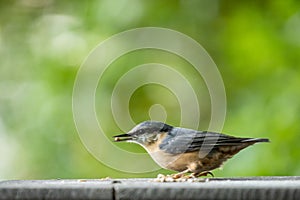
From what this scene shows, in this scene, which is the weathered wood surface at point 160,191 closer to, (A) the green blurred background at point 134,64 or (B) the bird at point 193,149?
(B) the bird at point 193,149

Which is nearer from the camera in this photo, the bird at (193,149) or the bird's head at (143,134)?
the bird at (193,149)

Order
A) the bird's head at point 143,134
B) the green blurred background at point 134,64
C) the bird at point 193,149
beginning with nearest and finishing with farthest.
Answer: the bird at point 193,149 → the bird's head at point 143,134 → the green blurred background at point 134,64

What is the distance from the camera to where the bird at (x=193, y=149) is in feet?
8.67

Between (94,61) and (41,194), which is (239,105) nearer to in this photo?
(94,61)

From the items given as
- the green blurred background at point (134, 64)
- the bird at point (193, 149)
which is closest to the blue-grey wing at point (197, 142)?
the bird at point (193, 149)

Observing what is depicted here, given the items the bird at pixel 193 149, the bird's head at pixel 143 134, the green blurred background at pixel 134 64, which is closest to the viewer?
the bird at pixel 193 149

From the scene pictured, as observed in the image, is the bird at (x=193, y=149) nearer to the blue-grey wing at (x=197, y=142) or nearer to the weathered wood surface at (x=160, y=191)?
the blue-grey wing at (x=197, y=142)

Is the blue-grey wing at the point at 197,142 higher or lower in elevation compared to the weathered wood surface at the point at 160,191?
lower

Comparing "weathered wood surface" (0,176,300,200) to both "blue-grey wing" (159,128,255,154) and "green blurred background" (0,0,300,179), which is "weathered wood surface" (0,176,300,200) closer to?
"blue-grey wing" (159,128,255,154)

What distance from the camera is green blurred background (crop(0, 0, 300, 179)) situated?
12.0ft

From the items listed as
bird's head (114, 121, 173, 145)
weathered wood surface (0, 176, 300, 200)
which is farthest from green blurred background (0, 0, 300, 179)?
weathered wood surface (0, 176, 300, 200)

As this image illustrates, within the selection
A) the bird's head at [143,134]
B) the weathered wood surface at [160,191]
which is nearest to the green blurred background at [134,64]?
the bird's head at [143,134]

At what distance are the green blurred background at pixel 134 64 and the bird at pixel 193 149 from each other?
0.85 metres

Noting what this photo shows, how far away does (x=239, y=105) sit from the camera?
3.86 metres
